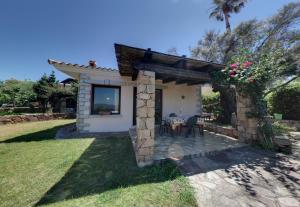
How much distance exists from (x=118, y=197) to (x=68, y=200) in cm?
82

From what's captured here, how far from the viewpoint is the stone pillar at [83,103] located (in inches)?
286

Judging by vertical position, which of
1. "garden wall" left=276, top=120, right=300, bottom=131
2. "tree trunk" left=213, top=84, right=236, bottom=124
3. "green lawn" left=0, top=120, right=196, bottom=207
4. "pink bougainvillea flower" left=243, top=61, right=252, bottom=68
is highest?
"pink bougainvillea flower" left=243, top=61, right=252, bottom=68

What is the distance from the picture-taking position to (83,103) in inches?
287

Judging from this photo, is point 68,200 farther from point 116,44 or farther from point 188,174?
point 116,44

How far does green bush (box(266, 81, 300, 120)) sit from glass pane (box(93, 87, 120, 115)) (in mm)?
10028

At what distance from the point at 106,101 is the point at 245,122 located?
653 cm

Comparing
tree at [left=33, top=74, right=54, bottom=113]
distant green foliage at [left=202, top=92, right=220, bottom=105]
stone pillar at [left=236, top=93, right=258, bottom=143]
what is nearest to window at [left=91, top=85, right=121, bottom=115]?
stone pillar at [left=236, top=93, right=258, bottom=143]

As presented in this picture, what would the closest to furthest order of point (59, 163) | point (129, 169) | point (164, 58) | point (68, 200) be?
point (68, 200) → point (129, 169) → point (59, 163) → point (164, 58)

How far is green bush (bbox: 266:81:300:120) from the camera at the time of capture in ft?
27.9

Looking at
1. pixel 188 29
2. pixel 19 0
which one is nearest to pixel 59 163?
pixel 19 0

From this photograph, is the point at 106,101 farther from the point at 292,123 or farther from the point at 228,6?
the point at 228,6

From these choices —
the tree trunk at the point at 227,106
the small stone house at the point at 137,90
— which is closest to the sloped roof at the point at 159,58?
the small stone house at the point at 137,90

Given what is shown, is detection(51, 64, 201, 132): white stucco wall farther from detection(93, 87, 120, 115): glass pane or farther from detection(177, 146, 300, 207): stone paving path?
detection(177, 146, 300, 207): stone paving path

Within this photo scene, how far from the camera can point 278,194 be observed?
2.49 metres
